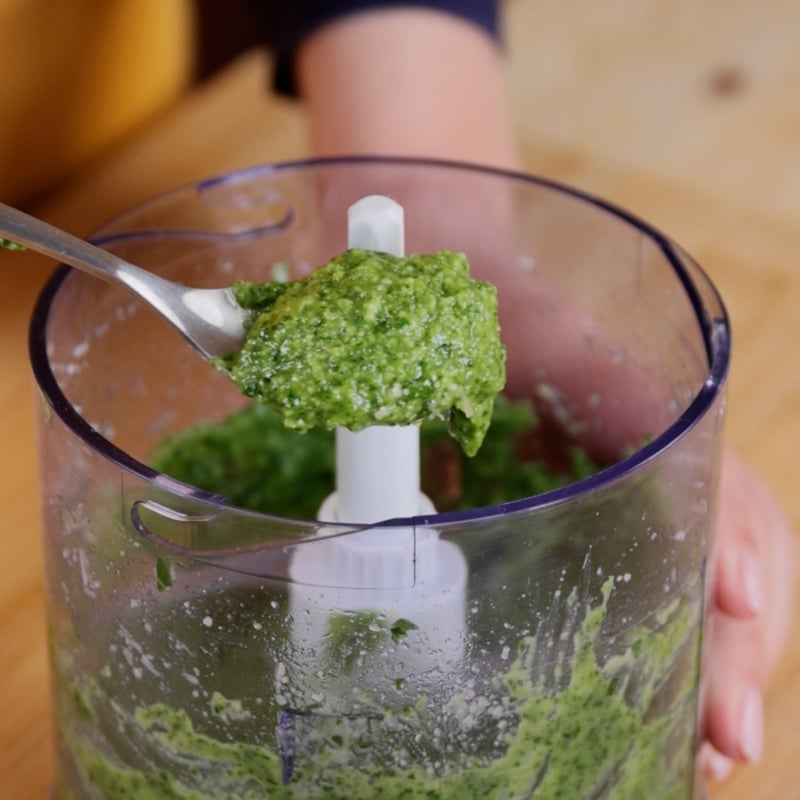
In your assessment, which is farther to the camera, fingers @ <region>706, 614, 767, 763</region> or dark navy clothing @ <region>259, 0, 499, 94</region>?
dark navy clothing @ <region>259, 0, 499, 94</region>

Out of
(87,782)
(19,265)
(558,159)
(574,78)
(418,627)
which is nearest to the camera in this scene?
(418,627)

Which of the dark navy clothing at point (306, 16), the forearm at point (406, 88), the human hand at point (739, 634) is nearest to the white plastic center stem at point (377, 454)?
the human hand at point (739, 634)

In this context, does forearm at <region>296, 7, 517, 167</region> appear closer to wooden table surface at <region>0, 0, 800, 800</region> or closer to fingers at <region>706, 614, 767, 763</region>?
wooden table surface at <region>0, 0, 800, 800</region>

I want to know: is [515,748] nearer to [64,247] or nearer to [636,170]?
[64,247]

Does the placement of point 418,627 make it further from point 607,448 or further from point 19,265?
point 19,265

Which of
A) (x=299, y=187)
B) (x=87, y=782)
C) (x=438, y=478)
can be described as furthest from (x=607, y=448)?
(x=87, y=782)

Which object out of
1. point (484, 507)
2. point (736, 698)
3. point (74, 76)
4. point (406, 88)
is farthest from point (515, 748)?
point (74, 76)

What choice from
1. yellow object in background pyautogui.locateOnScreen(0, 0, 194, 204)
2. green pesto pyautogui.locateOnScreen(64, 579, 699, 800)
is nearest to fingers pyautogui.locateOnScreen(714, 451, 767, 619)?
green pesto pyautogui.locateOnScreen(64, 579, 699, 800)

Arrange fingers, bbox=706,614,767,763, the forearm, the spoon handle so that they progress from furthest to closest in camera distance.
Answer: the forearm < fingers, bbox=706,614,767,763 < the spoon handle
